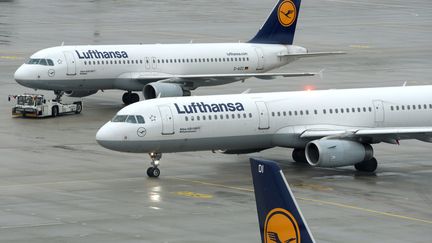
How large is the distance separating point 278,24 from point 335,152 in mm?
27349

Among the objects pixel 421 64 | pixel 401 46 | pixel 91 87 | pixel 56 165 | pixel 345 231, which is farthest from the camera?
pixel 401 46

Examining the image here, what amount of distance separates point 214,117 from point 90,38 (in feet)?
183

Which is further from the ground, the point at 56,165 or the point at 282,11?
the point at 282,11

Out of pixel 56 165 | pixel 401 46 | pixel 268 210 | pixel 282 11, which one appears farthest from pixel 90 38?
pixel 268 210

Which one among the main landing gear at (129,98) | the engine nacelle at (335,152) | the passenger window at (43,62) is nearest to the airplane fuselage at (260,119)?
the engine nacelle at (335,152)

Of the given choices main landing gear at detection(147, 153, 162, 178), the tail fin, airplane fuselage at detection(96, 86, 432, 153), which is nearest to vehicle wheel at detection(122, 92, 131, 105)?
airplane fuselage at detection(96, 86, 432, 153)

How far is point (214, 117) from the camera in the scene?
50.0 m

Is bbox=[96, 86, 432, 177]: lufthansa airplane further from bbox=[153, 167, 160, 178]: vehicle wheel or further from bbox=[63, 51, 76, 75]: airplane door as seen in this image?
bbox=[63, 51, 76, 75]: airplane door

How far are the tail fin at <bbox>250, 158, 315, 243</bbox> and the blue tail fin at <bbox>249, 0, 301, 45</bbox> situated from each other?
51.4m

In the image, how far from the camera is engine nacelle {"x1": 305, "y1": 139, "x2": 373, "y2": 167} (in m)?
48.9

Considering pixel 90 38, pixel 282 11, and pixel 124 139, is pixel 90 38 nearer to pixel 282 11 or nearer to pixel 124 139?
pixel 282 11

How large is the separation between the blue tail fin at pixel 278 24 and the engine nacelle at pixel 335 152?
26077 millimetres

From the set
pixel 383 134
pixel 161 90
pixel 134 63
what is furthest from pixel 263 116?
pixel 134 63

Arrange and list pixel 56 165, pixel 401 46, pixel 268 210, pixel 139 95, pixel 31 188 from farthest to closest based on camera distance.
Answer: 1. pixel 401 46
2. pixel 139 95
3. pixel 56 165
4. pixel 31 188
5. pixel 268 210
